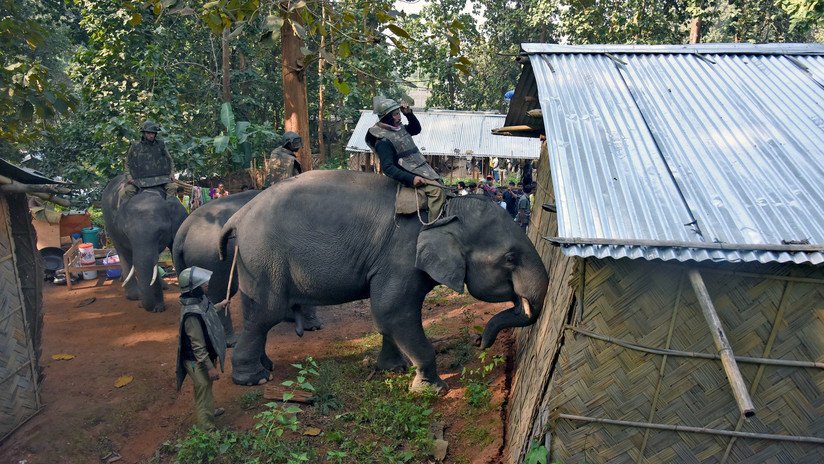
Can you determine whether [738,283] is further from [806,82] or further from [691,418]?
[806,82]

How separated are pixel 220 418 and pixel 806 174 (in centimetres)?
583

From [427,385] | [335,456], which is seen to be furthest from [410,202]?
[335,456]

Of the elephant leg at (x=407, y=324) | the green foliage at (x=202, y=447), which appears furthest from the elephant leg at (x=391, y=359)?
the green foliage at (x=202, y=447)

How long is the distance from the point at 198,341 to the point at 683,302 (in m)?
→ 4.29

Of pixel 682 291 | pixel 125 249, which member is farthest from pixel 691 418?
pixel 125 249

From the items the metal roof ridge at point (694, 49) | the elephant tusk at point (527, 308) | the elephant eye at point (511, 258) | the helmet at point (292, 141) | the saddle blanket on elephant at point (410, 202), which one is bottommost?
the elephant tusk at point (527, 308)

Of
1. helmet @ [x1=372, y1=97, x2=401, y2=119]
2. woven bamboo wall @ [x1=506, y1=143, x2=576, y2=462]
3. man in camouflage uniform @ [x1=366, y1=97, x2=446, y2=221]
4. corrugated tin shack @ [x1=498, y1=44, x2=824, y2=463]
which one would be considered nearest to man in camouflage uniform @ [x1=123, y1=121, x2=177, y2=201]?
man in camouflage uniform @ [x1=366, y1=97, x2=446, y2=221]

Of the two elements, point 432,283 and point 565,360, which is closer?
point 565,360

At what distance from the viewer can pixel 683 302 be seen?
159 inches

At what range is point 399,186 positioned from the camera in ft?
21.5

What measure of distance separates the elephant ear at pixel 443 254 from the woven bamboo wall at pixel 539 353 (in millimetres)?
928

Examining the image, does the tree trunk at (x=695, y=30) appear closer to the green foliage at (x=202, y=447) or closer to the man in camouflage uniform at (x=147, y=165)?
the man in camouflage uniform at (x=147, y=165)

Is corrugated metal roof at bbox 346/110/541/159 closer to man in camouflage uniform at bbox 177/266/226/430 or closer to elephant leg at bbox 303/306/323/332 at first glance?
elephant leg at bbox 303/306/323/332

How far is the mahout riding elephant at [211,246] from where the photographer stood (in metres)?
7.68
